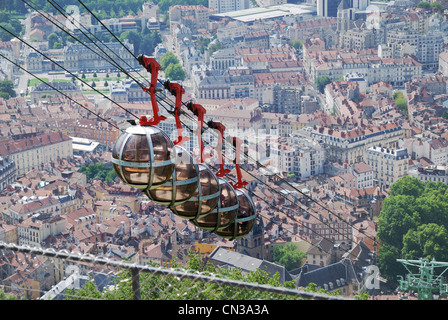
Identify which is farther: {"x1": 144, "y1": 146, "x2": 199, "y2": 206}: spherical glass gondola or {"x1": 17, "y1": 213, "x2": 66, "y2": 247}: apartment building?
{"x1": 17, "y1": 213, "x2": 66, "y2": 247}: apartment building

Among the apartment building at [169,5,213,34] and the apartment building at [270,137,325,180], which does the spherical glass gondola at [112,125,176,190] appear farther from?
the apartment building at [169,5,213,34]

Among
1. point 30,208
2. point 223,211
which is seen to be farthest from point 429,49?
point 223,211

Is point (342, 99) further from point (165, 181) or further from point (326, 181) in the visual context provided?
point (165, 181)

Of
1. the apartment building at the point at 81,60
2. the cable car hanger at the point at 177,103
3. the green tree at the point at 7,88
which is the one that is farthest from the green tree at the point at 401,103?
the cable car hanger at the point at 177,103

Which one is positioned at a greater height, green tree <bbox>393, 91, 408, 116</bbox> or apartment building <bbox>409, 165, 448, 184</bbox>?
green tree <bbox>393, 91, 408, 116</bbox>

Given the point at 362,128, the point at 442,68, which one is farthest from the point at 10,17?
the point at 362,128

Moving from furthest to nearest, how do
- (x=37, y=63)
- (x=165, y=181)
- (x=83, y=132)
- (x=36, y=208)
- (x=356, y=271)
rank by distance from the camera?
(x=37, y=63), (x=83, y=132), (x=36, y=208), (x=356, y=271), (x=165, y=181)

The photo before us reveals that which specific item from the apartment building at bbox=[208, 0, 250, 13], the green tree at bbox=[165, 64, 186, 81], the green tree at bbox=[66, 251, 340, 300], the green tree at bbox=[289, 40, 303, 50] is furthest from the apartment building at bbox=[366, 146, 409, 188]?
the apartment building at bbox=[208, 0, 250, 13]
